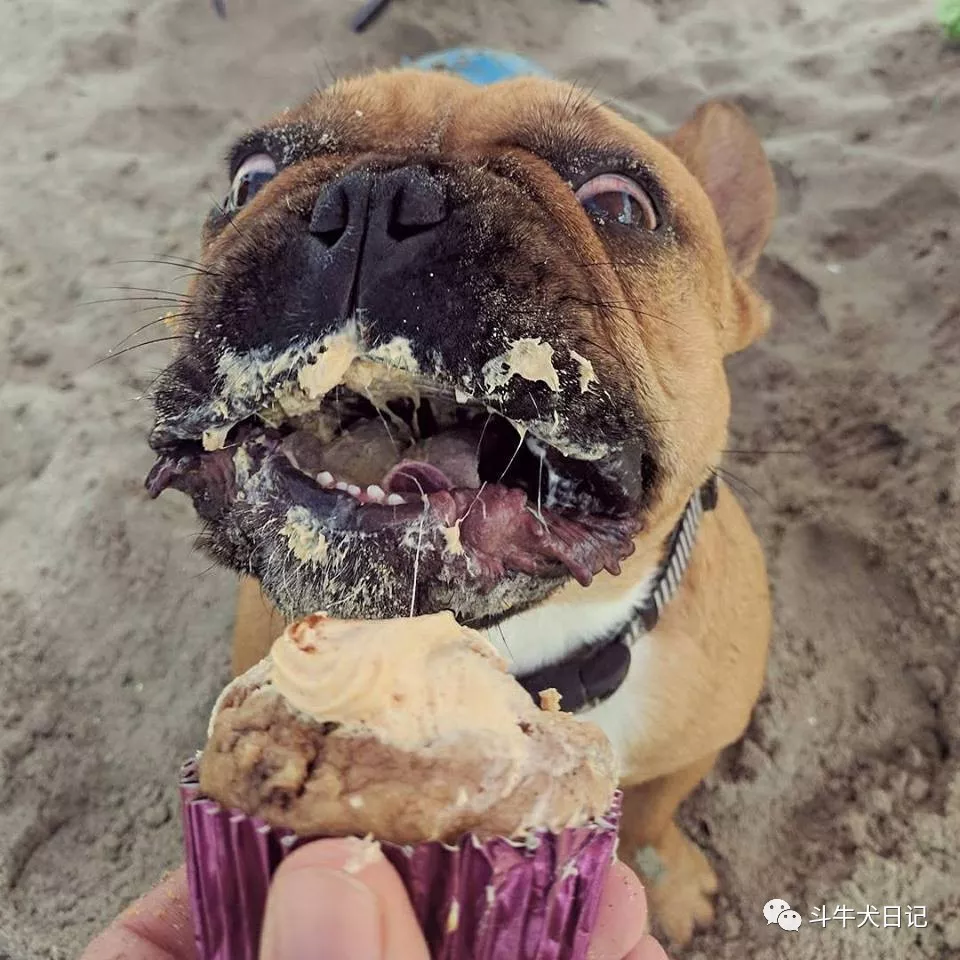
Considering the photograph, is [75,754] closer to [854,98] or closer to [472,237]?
[472,237]

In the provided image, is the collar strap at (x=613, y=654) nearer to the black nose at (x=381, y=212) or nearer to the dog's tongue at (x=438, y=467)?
the dog's tongue at (x=438, y=467)

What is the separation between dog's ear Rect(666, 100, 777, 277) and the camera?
2076 mm

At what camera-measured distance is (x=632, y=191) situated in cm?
156

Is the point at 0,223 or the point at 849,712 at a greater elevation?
the point at 0,223

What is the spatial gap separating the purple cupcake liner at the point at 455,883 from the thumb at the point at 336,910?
1.7 inches

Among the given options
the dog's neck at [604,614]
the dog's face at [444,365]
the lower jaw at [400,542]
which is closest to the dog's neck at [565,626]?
the dog's neck at [604,614]

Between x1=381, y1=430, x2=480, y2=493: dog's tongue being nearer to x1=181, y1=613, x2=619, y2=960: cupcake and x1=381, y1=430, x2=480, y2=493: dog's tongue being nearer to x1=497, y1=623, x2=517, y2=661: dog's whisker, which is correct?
x1=181, y1=613, x2=619, y2=960: cupcake

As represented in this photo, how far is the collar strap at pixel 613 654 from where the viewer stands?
1687 mm

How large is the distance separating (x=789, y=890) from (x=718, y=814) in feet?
0.77

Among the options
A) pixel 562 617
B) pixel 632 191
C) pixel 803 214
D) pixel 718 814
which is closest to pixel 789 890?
pixel 718 814

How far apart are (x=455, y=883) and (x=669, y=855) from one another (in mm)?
1402

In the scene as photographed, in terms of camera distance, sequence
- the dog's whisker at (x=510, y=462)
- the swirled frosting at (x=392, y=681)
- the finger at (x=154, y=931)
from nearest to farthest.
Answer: the swirled frosting at (x=392, y=681) → the finger at (x=154, y=931) → the dog's whisker at (x=510, y=462)

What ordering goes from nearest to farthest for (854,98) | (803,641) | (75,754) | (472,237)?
1. (472,237)
2. (75,754)
3. (803,641)
4. (854,98)

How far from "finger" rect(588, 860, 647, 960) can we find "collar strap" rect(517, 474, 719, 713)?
0.50m
